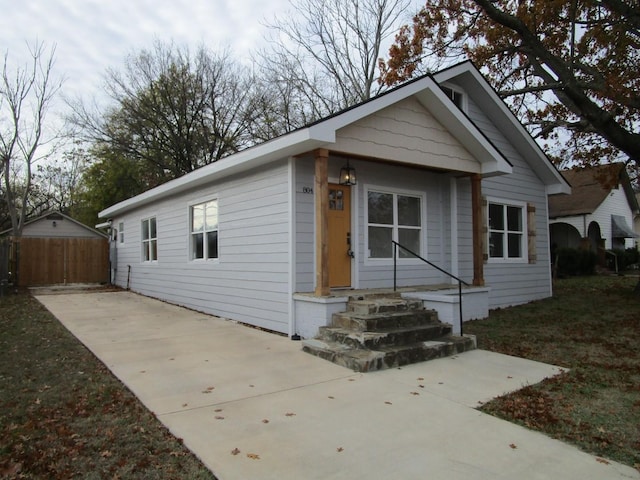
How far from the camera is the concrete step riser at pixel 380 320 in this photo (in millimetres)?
Result: 6059

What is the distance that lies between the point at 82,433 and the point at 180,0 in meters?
11.3

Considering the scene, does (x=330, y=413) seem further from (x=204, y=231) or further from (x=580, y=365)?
(x=204, y=231)

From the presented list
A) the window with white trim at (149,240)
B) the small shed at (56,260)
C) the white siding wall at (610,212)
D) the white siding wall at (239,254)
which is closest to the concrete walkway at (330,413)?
the white siding wall at (239,254)

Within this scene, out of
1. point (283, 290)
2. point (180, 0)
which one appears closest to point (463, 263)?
point (283, 290)

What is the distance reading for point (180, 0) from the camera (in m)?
11.5

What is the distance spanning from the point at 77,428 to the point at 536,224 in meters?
11.5

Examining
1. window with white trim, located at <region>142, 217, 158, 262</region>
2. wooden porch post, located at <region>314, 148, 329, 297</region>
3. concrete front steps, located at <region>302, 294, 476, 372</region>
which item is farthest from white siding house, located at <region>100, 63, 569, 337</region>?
window with white trim, located at <region>142, 217, 158, 262</region>

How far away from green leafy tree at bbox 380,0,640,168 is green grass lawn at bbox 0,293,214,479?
28.9ft

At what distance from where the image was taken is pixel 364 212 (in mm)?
8148

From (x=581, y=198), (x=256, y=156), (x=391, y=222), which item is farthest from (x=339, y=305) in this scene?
(x=581, y=198)

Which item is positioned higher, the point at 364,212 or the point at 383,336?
the point at 364,212

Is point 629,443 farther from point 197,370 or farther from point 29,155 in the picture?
point 29,155

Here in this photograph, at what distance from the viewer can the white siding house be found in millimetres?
7062

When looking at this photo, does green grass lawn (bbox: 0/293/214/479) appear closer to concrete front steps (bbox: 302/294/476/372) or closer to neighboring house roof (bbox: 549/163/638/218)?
concrete front steps (bbox: 302/294/476/372)
